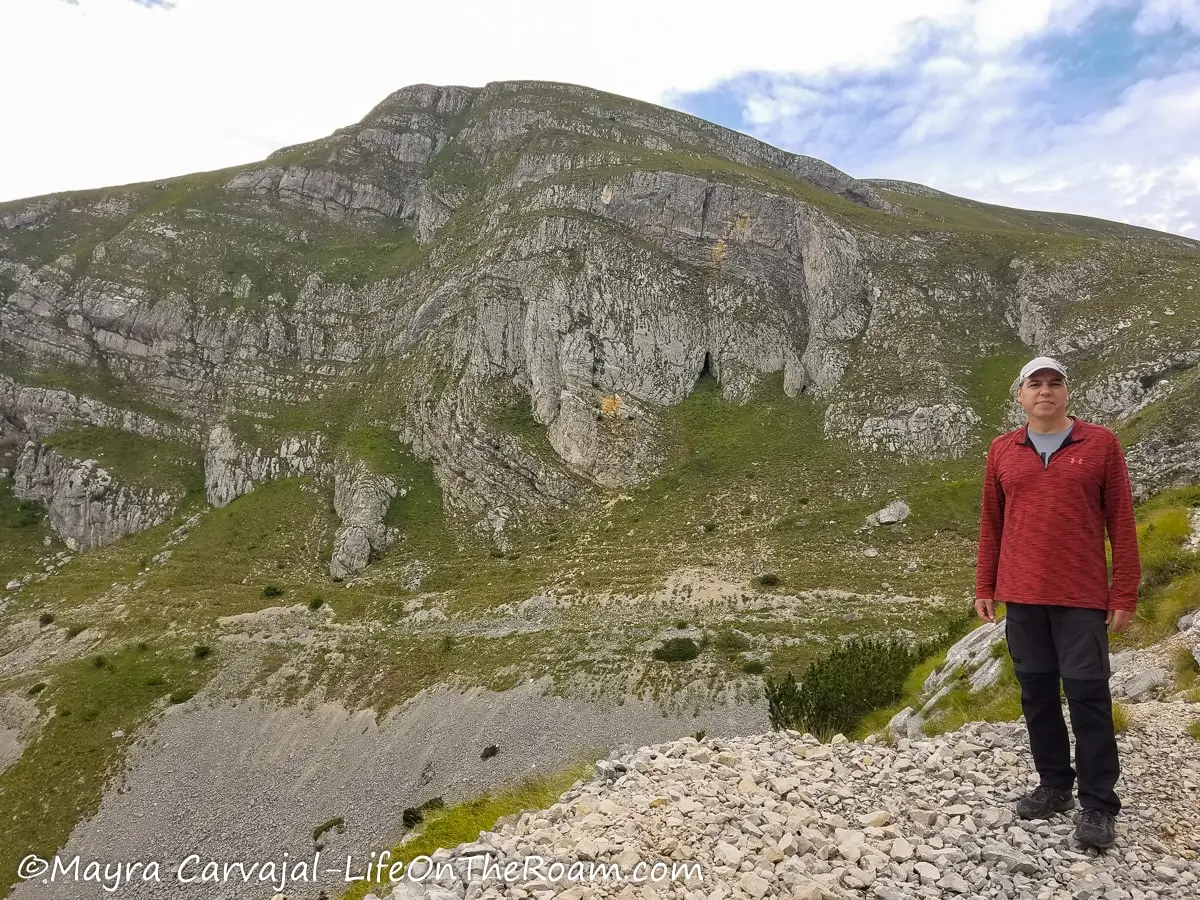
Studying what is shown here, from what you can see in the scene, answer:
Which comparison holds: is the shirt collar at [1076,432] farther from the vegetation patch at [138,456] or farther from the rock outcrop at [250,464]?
the vegetation patch at [138,456]

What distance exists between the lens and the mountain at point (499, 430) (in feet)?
121

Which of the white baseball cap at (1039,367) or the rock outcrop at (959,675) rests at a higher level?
the white baseball cap at (1039,367)

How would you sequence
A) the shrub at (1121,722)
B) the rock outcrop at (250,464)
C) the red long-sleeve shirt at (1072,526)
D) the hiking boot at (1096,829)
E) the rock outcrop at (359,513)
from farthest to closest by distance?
the rock outcrop at (250,464)
the rock outcrop at (359,513)
the shrub at (1121,722)
the red long-sleeve shirt at (1072,526)
the hiking boot at (1096,829)

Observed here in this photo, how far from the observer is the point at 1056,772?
19.1ft

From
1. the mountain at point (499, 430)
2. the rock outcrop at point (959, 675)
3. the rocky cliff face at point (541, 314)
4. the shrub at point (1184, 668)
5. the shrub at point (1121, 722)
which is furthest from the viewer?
the rocky cliff face at point (541, 314)

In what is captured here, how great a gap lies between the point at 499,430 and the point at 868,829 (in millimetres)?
64421

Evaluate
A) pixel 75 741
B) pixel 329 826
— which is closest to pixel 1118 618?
pixel 329 826

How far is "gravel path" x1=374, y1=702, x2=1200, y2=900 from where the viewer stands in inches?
197

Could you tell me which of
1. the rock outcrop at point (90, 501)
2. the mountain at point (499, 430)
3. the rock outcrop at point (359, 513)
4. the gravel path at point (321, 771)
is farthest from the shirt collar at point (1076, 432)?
the rock outcrop at point (90, 501)

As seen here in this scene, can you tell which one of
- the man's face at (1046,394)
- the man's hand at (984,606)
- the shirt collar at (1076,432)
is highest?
the man's face at (1046,394)

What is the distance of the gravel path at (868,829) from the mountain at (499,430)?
2175 cm

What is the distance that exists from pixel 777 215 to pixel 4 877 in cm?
9081

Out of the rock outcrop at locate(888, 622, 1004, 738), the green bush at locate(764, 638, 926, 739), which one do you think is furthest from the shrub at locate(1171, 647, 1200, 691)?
the green bush at locate(764, 638, 926, 739)

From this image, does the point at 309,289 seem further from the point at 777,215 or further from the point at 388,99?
the point at 777,215
